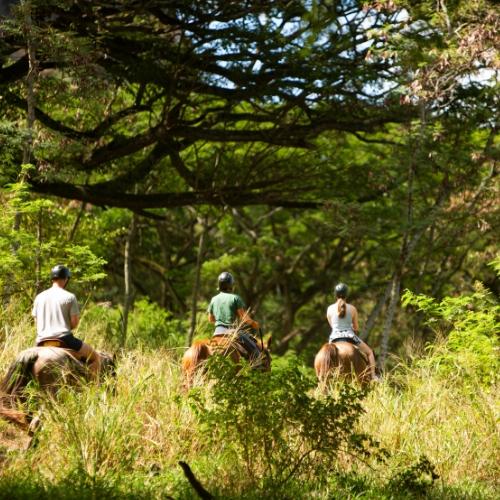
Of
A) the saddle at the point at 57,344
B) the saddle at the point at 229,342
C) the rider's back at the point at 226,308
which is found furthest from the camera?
the rider's back at the point at 226,308

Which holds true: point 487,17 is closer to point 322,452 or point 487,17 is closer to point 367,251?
point 322,452

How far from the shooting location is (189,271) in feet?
102

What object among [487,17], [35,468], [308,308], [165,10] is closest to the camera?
[35,468]

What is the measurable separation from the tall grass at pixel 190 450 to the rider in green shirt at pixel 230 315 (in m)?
1.86

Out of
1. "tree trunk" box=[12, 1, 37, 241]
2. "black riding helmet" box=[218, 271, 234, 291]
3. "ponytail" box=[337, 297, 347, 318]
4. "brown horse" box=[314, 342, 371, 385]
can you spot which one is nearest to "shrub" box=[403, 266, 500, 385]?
"brown horse" box=[314, 342, 371, 385]

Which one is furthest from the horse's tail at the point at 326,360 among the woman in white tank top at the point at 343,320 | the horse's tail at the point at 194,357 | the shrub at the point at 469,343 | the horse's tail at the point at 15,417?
the horse's tail at the point at 15,417

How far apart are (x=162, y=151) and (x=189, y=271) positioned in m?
10.8

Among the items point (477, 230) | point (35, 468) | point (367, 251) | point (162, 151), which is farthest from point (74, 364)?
point (367, 251)

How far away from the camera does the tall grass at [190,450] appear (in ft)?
27.1

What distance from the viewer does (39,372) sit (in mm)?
10672

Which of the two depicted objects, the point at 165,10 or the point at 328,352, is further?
the point at 165,10

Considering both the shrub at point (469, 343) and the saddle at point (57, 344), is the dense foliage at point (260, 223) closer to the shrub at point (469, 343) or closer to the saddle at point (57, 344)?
the shrub at point (469, 343)

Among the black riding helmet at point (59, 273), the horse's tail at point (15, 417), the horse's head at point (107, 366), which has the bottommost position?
the horse's tail at point (15, 417)

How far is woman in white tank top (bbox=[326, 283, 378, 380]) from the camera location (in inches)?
591
